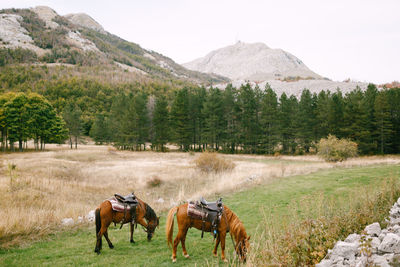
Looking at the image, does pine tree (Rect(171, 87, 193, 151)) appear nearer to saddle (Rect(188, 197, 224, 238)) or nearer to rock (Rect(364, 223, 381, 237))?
saddle (Rect(188, 197, 224, 238))

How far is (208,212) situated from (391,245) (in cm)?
358

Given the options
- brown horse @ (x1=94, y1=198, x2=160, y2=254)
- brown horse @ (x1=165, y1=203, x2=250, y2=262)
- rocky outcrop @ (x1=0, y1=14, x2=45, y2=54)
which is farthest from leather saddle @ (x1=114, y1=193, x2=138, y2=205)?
rocky outcrop @ (x1=0, y1=14, x2=45, y2=54)

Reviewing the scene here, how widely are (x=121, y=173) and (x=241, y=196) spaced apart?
1383cm

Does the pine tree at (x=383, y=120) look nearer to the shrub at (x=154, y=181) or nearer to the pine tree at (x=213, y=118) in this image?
the pine tree at (x=213, y=118)

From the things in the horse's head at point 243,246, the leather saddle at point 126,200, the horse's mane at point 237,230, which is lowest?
the horse's head at point 243,246

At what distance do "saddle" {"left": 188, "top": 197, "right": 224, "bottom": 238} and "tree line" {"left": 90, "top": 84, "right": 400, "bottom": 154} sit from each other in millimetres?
37260

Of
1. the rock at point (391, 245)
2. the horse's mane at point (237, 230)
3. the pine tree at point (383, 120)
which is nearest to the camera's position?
the rock at point (391, 245)

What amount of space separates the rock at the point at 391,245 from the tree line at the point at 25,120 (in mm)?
49278

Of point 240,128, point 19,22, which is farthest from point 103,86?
point 19,22

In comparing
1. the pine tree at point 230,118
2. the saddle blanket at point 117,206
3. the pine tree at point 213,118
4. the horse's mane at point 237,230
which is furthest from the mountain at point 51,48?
the horse's mane at point 237,230

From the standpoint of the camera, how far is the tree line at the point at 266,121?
3912 centimetres

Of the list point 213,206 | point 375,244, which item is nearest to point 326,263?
point 375,244

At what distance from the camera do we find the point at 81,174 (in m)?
21.9

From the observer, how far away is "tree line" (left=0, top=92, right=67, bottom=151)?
3919cm
